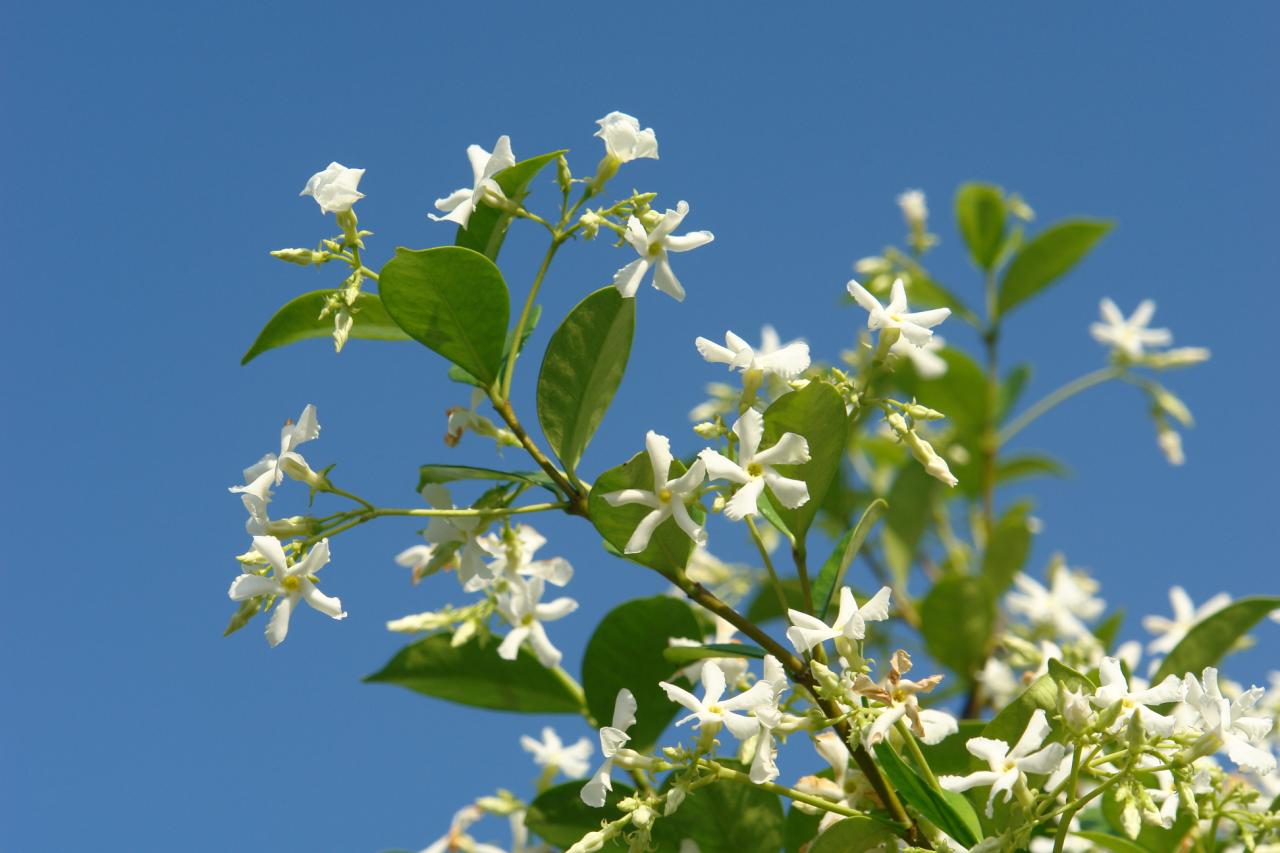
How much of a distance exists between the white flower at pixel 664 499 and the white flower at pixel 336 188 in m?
0.49

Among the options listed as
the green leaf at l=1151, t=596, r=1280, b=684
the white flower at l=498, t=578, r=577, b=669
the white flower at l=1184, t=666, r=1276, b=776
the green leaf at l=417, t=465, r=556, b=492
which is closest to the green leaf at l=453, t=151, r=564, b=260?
the green leaf at l=417, t=465, r=556, b=492

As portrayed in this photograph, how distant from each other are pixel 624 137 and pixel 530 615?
0.74m

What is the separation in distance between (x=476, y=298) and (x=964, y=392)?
2.31m

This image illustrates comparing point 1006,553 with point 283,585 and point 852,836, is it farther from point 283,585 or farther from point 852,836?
point 283,585

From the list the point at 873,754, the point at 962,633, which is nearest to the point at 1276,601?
the point at 873,754

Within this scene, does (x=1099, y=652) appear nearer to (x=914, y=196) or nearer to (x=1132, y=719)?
(x=1132, y=719)

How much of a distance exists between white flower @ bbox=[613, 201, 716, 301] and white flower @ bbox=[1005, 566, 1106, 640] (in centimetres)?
195


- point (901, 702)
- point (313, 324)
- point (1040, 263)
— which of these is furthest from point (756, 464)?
point (1040, 263)

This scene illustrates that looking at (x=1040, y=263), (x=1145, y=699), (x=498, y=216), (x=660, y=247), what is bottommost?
(x=1145, y=699)

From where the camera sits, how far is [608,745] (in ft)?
4.64

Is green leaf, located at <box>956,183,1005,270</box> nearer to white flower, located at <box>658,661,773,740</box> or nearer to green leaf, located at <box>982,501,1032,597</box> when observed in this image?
green leaf, located at <box>982,501,1032,597</box>

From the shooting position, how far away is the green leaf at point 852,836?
1394 mm

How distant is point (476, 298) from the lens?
1495 mm

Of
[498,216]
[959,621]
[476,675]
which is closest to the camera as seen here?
[498,216]
